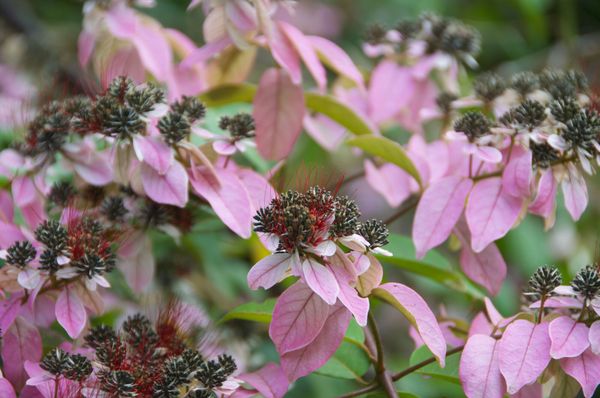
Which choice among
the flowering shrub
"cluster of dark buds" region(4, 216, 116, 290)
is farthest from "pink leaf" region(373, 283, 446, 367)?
"cluster of dark buds" region(4, 216, 116, 290)

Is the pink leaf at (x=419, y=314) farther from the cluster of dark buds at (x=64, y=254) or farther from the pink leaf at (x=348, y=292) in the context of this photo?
the cluster of dark buds at (x=64, y=254)

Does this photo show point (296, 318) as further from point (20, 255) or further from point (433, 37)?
point (433, 37)

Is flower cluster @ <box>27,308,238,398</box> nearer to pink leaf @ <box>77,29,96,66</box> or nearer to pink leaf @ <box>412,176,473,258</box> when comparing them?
pink leaf @ <box>412,176,473,258</box>

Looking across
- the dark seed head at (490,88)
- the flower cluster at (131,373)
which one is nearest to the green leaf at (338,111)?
the dark seed head at (490,88)

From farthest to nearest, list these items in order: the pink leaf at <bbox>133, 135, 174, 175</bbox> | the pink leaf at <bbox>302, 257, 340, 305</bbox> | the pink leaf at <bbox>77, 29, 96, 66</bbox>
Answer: the pink leaf at <bbox>77, 29, 96, 66</bbox> → the pink leaf at <bbox>133, 135, 174, 175</bbox> → the pink leaf at <bbox>302, 257, 340, 305</bbox>

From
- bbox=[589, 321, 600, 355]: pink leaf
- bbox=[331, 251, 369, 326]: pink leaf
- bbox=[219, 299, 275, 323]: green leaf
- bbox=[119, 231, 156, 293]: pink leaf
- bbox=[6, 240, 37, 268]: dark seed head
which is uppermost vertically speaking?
bbox=[331, 251, 369, 326]: pink leaf

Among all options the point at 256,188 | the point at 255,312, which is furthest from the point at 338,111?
the point at 255,312
